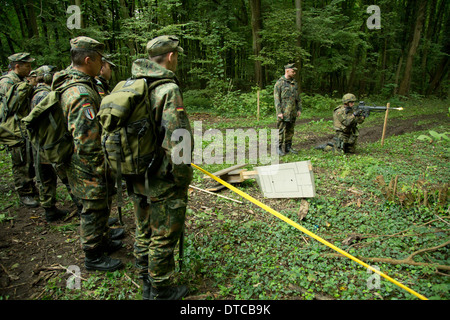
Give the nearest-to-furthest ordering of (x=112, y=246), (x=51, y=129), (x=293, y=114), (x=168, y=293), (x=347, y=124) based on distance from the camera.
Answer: (x=168, y=293)
(x=51, y=129)
(x=112, y=246)
(x=347, y=124)
(x=293, y=114)

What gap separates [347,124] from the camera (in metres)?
7.16

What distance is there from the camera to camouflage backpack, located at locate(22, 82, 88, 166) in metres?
3.25

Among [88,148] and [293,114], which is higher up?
[88,148]

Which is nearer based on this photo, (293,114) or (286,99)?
(286,99)

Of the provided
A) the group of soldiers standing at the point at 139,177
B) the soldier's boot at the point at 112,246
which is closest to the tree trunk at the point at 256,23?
the group of soldiers standing at the point at 139,177

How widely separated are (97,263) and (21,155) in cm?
302

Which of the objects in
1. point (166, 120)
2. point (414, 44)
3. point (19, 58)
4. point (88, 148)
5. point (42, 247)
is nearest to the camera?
point (166, 120)

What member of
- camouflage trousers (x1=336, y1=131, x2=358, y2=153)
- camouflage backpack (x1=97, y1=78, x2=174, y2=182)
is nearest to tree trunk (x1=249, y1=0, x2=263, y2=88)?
camouflage trousers (x1=336, y1=131, x2=358, y2=153)

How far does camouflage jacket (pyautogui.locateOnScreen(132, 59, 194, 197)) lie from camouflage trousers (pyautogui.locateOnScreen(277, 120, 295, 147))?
5.51m

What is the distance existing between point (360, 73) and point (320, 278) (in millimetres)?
22687

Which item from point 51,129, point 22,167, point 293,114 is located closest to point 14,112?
point 22,167

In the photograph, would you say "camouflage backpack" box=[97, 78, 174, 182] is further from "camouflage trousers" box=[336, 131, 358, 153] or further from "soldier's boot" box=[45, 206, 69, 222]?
"camouflage trousers" box=[336, 131, 358, 153]

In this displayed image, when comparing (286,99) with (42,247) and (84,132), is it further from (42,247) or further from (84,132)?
(42,247)

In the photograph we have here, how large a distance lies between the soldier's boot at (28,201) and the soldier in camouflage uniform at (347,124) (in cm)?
784
